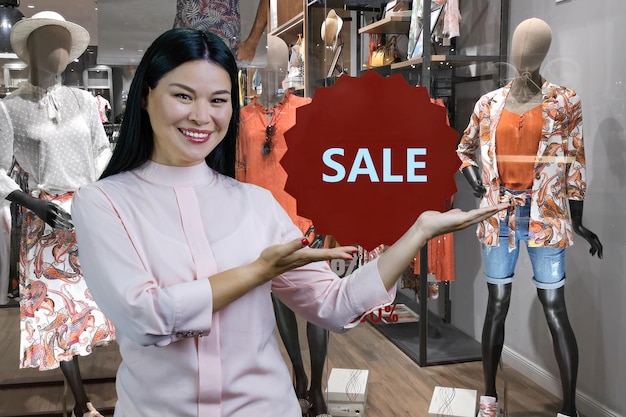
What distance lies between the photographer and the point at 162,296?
1.05 m

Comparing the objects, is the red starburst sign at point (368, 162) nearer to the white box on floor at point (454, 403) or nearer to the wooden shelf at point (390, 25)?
the wooden shelf at point (390, 25)

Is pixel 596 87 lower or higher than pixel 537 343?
higher

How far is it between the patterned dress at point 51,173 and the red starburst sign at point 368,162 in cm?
56

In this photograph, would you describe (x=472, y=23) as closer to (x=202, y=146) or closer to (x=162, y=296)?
(x=202, y=146)

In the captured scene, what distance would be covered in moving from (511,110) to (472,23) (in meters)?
0.29

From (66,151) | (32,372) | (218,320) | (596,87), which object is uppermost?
(596,87)

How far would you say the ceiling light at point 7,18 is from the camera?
1685 mm

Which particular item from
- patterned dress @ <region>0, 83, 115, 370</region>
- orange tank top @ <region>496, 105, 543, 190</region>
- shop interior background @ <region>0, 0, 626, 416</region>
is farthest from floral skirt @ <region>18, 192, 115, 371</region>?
orange tank top @ <region>496, 105, 543, 190</region>

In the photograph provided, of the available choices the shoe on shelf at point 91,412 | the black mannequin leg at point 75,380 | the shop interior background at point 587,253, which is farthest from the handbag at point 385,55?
the shoe on shelf at point 91,412

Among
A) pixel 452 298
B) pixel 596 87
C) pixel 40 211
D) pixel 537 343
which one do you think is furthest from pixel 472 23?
pixel 40 211

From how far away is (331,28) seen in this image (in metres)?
1.93

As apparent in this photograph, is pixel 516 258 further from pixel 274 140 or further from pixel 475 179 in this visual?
pixel 274 140

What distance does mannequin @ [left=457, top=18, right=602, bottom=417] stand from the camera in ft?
6.60

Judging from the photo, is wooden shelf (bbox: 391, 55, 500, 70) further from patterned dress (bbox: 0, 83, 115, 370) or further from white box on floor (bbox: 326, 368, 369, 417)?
white box on floor (bbox: 326, 368, 369, 417)
